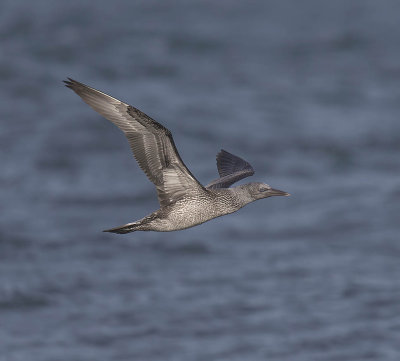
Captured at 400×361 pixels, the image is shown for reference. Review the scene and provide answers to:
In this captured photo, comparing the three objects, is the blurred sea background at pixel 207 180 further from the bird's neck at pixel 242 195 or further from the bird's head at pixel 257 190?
the bird's neck at pixel 242 195

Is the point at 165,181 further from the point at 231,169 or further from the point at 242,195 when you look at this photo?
the point at 231,169

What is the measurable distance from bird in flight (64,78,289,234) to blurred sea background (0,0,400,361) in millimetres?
7939

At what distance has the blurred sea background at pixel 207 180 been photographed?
1970 centimetres

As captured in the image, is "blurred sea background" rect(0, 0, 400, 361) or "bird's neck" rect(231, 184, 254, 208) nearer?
"bird's neck" rect(231, 184, 254, 208)

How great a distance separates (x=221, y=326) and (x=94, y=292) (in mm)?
3109

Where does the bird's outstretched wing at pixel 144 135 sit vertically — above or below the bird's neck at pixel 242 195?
above

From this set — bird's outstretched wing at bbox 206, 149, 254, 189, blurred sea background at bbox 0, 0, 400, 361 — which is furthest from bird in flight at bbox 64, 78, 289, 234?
blurred sea background at bbox 0, 0, 400, 361

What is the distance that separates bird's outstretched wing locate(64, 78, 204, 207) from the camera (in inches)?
396

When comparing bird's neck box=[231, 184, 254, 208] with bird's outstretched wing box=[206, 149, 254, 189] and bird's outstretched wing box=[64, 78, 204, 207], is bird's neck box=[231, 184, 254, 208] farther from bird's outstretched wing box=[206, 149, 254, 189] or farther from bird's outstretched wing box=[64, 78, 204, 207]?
bird's outstretched wing box=[206, 149, 254, 189]

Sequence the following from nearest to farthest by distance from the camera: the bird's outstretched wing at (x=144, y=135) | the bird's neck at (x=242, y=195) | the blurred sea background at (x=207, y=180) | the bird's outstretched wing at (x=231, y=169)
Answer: the bird's outstretched wing at (x=144, y=135) → the bird's neck at (x=242, y=195) → the bird's outstretched wing at (x=231, y=169) → the blurred sea background at (x=207, y=180)

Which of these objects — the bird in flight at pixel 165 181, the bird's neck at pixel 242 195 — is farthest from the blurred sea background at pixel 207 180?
A: the bird in flight at pixel 165 181

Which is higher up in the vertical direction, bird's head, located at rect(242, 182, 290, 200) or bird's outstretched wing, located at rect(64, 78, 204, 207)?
bird's outstretched wing, located at rect(64, 78, 204, 207)

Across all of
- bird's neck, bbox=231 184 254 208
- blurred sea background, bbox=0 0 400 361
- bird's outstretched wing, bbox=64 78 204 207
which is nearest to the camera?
bird's outstretched wing, bbox=64 78 204 207

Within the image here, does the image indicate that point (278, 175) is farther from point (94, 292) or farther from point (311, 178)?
point (94, 292)
